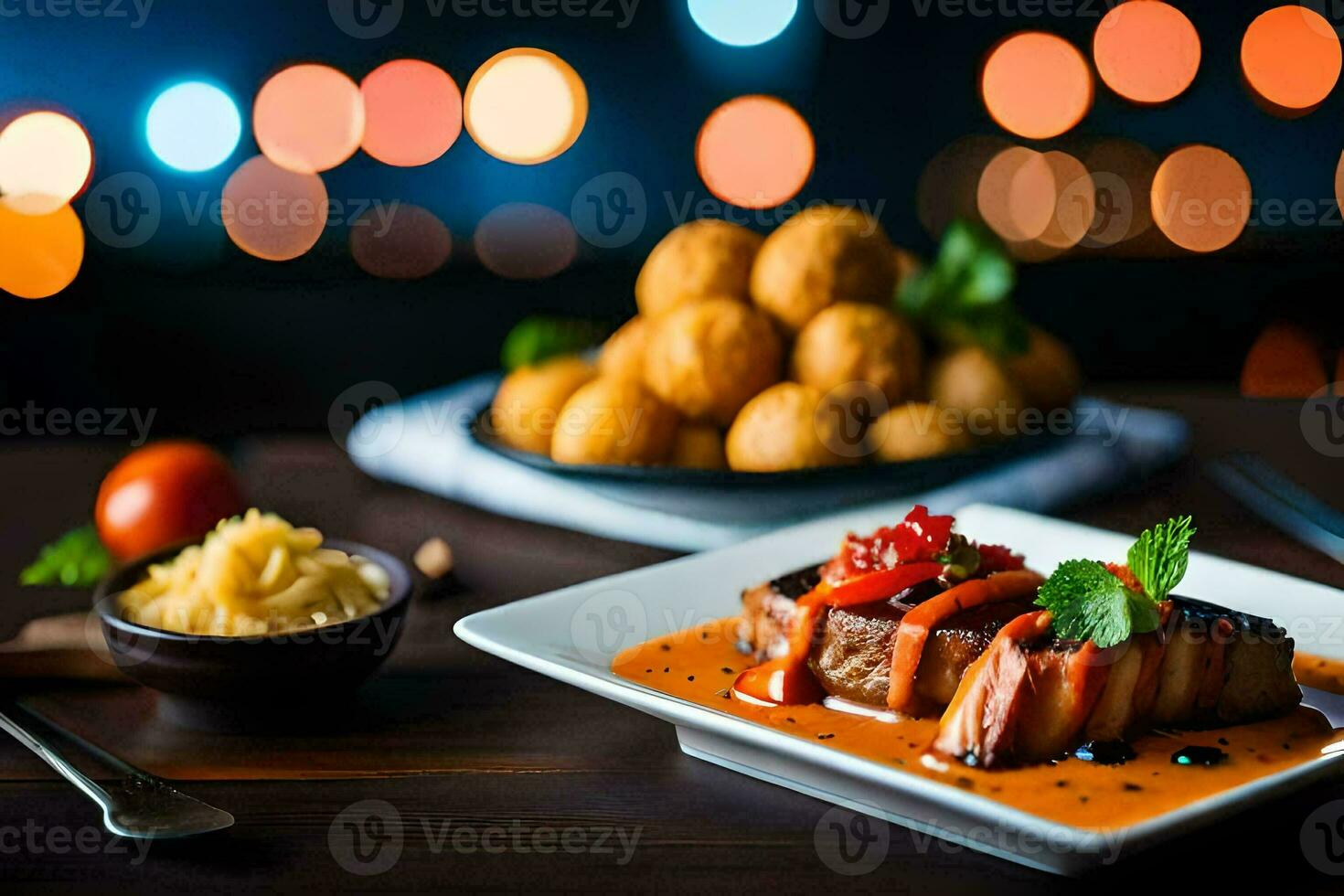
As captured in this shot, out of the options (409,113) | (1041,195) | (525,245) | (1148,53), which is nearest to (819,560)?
(525,245)

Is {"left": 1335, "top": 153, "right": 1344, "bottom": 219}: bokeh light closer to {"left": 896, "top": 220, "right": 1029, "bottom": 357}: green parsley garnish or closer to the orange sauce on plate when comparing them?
{"left": 896, "top": 220, "right": 1029, "bottom": 357}: green parsley garnish

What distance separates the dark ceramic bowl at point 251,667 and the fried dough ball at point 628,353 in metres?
1.20

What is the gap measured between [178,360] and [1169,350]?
206 inches

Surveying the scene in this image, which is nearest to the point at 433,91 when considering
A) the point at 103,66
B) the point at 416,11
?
the point at 416,11

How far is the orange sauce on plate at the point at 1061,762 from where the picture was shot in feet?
4.70

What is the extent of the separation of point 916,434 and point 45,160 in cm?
684

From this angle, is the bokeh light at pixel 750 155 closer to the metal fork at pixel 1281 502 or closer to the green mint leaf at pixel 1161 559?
the metal fork at pixel 1281 502

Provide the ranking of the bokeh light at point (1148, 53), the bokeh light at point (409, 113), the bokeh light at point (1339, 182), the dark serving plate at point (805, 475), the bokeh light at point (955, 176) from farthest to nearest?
the bokeh light at point (1148, 53)
the bokeh light at point (955, 176)
the bokeh light at point (1339, 182)
the bokeh light at point (409, 113)
the dark serving plate at point (805, 475)

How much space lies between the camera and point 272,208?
8.09 metres

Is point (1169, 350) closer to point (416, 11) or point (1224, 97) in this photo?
point (1224, 97)

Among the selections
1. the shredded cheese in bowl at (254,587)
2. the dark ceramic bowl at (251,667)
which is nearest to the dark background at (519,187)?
the shredded cheese in bowl at (254,587)

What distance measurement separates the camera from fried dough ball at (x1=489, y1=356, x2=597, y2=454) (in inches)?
120

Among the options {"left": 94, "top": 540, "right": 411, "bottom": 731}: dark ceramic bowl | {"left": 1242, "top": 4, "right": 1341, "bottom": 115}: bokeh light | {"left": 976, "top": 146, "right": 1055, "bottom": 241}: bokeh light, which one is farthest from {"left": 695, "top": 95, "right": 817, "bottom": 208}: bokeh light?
{"left": 94, "top": 540, "right": 411, "bottom": 731}: dark ceramic bowl

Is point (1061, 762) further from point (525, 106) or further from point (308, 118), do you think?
point (308, 118)
